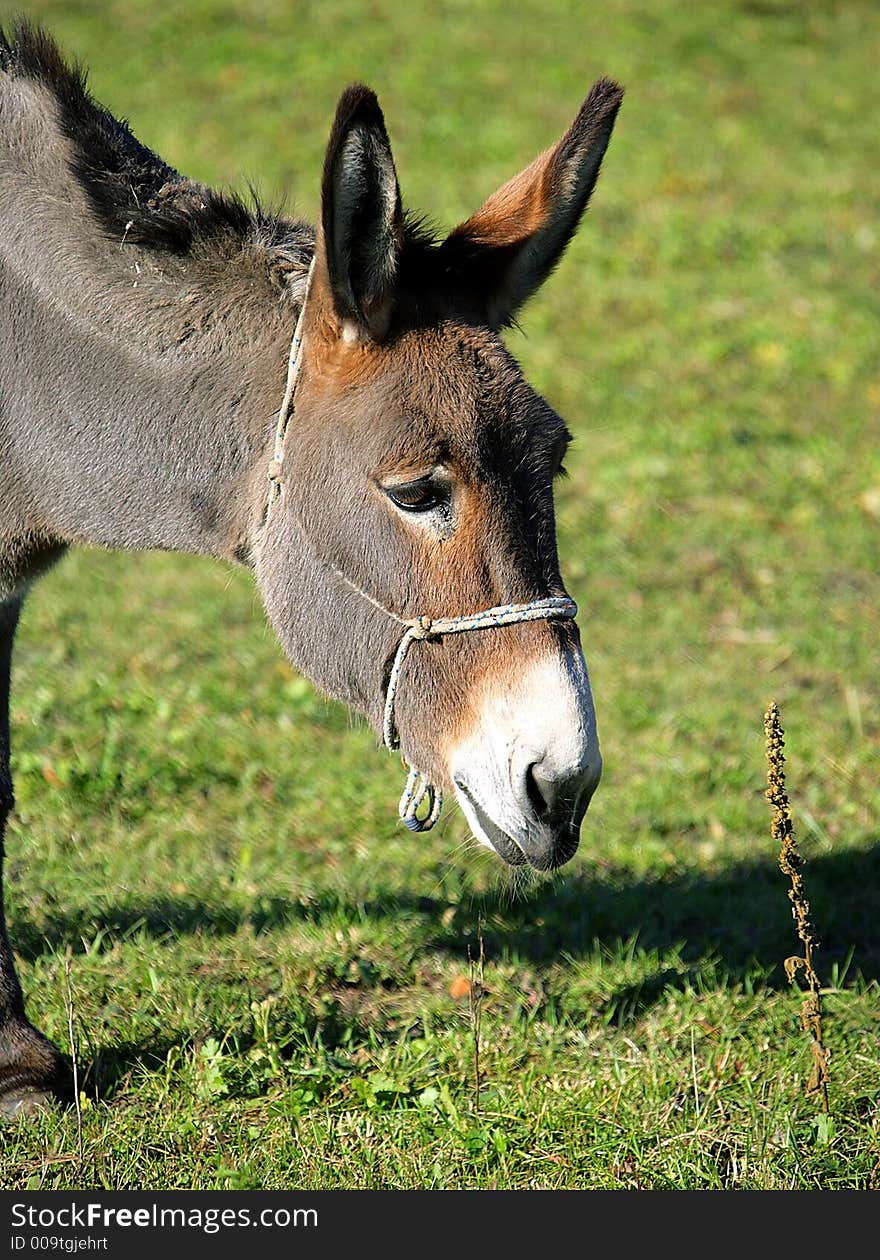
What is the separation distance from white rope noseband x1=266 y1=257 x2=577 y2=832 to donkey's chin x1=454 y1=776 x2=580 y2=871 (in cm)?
14

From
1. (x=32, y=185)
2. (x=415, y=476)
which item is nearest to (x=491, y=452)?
(x=415, y=476)

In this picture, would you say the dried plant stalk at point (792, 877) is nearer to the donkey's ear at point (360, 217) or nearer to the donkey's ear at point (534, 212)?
the donkey's ear at point (534, 212)

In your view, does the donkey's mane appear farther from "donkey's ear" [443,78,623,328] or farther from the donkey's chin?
the donkey's chin

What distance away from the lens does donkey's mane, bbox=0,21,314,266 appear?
318cm

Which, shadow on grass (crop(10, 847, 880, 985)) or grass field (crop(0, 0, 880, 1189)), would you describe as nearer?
grass field (crop(0, 0, 880, 1189))

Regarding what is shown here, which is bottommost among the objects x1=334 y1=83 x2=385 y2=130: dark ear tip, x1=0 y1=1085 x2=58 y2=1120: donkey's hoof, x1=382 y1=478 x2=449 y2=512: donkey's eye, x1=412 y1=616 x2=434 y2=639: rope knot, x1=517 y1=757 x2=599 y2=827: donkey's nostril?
x1=0 y1=1085 x2=58 y2=1120: donkey's hoof

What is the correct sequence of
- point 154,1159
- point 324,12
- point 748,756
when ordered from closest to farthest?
point 154,1159
point 748,756
point 324,12

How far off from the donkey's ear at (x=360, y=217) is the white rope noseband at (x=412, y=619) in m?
0.12

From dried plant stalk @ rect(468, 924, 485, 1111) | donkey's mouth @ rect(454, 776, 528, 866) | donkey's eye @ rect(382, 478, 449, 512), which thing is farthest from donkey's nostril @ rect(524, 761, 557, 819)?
dried plant stalk @ rect(468, 924, 485, 1111)

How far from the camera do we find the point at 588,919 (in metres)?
4.34

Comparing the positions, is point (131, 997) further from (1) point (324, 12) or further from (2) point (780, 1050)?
(1) point (324, 12)

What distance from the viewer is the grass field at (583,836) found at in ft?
10.9

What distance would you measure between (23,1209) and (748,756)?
3.45 metres

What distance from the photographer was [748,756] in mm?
5512
